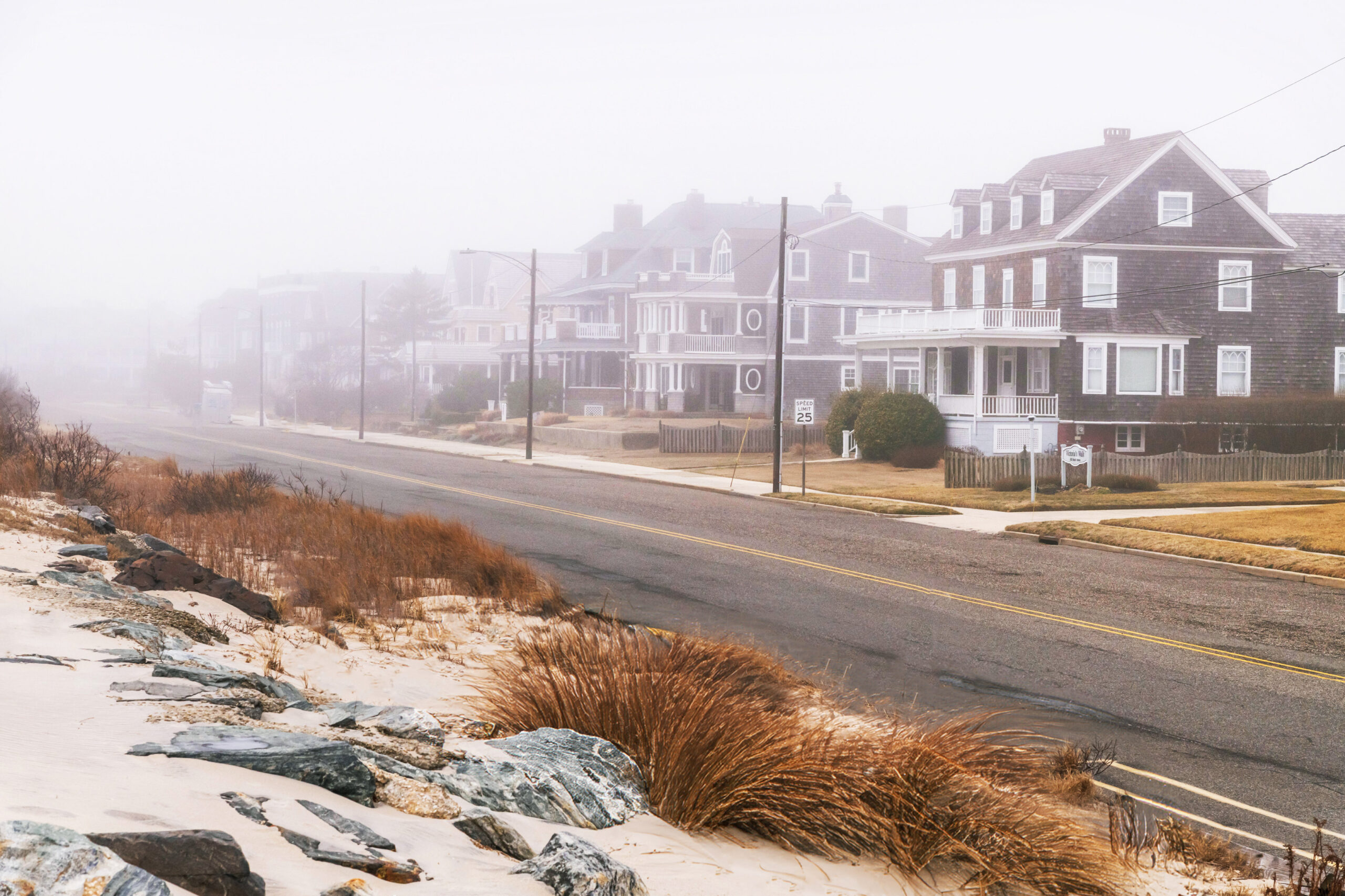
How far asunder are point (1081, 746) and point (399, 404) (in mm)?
83497

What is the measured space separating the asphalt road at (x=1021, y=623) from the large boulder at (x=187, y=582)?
412cm

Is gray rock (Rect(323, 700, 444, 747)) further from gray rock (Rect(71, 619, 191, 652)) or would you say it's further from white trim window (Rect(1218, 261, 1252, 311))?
white trim window (Rect(1218, 261, 1252, 311))

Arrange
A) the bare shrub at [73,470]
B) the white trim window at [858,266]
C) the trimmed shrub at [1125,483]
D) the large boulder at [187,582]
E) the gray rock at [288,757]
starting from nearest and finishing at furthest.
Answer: the gray rock at [288,757]
the large boulder at [187,582]
the bare shrub at [73,470]
the trimmed shrub at [1125,483]
the white trim window at [858,266]

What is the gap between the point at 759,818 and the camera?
A: 5586mm

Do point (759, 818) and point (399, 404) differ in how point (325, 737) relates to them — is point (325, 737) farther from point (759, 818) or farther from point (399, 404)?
point (399, 404)

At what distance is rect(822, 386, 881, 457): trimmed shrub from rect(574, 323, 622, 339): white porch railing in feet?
102

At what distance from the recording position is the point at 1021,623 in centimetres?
1358

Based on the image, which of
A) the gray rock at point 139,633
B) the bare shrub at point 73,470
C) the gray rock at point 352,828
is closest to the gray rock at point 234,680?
the gray rock at point 139,633

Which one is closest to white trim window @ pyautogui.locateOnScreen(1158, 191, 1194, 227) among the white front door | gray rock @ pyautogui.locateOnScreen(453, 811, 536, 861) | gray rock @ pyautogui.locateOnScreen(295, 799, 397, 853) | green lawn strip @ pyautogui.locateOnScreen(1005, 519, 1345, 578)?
the white front door

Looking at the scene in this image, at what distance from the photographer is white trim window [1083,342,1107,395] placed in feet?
143

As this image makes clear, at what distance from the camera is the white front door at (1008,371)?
149 feet

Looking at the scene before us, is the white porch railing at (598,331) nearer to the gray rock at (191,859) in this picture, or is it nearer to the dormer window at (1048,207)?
the dormer window at (1048,207)

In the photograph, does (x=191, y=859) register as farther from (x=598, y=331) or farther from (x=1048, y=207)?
(x=598, y=331)

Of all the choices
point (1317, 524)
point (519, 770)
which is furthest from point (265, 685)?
point (1317, 524)
